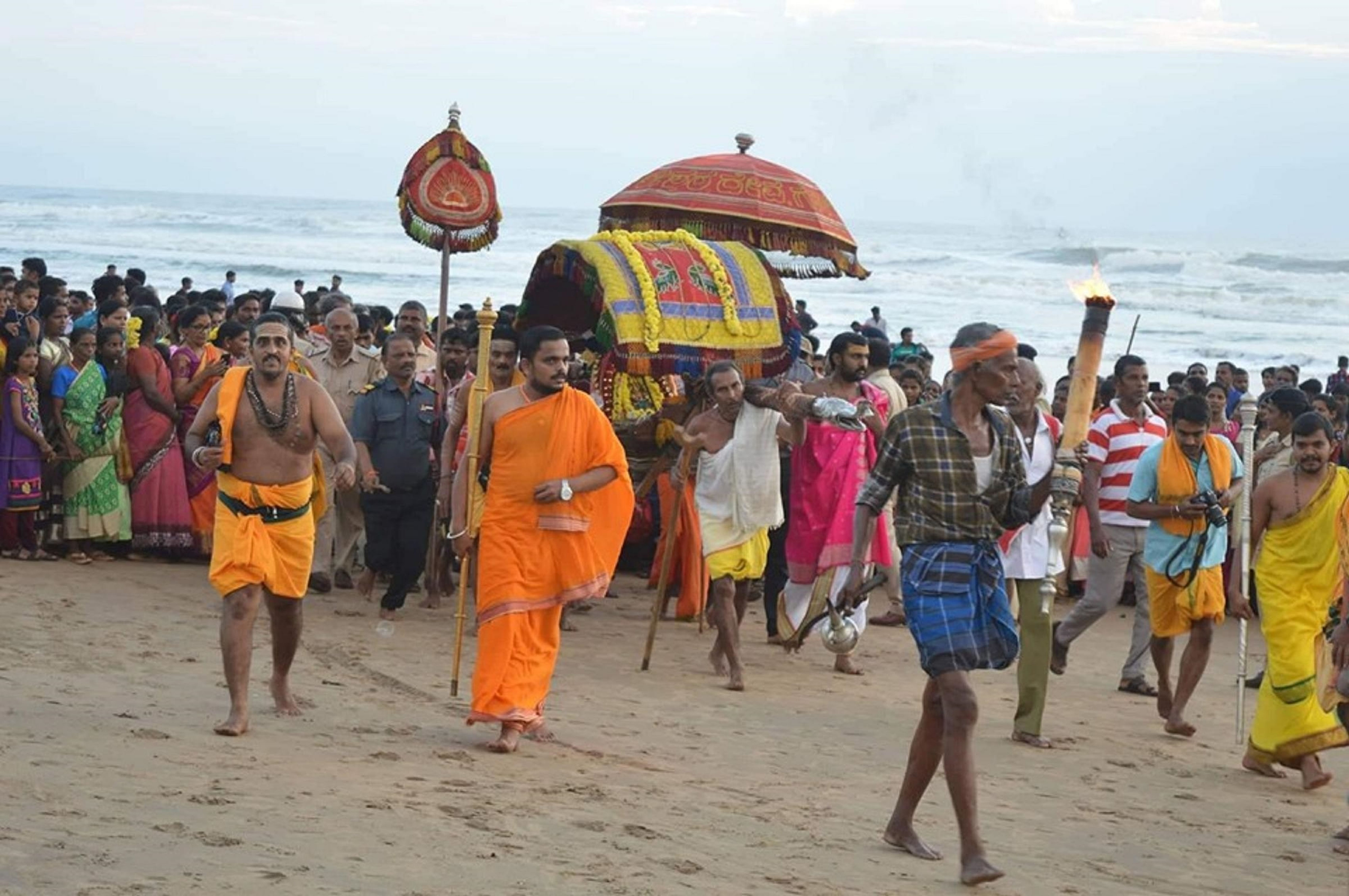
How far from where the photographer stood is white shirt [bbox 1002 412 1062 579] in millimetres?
9242

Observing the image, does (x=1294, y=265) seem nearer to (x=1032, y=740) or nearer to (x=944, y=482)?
(x=1032, y=740)

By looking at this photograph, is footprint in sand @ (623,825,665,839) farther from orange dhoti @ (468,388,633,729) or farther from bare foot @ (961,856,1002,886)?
Answer: orange dhoti @ (468,388,633,729)

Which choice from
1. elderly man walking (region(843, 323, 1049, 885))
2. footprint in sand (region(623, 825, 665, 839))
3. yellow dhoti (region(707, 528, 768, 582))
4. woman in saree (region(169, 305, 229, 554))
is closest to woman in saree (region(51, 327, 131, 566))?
woman in saree (region(169, 305, 229, 554))

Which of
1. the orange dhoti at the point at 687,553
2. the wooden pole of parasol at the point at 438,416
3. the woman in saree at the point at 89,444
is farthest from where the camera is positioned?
the woman in saree at the point at 89,444

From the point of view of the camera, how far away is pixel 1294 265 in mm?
70188

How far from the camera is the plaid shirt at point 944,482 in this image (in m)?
6.71

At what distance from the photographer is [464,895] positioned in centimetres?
586

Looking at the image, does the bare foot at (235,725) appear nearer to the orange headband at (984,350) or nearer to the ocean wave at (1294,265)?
the orange headband at (984,350)

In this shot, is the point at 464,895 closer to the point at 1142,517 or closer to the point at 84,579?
the point at 1142,517

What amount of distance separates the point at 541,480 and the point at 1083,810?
2.72 meters

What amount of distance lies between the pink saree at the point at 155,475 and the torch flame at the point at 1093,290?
8.04 meters

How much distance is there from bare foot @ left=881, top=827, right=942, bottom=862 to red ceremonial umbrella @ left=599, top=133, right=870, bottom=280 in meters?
7.83

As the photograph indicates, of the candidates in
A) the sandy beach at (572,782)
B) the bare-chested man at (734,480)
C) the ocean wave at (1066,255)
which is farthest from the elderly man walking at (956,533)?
the ocean wave at (1066,255)

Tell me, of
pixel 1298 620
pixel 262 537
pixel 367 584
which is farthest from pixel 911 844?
pixel 367 584
